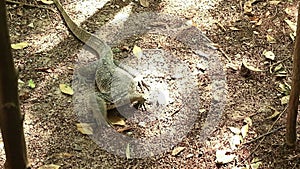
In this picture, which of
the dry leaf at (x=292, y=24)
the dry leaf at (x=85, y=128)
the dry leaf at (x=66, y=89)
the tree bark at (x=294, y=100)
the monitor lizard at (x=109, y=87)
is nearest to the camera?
the tree bark at (x=294, y=100)

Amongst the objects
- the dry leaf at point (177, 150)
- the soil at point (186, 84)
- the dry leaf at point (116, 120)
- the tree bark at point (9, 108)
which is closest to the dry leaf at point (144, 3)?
the soil at point (186, 84)

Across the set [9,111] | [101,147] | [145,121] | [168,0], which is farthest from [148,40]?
[9,111]

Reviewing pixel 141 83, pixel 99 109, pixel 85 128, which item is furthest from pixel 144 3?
pixel 85 128

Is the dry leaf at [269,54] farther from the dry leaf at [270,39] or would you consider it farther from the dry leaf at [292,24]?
the dry leaf at [292,24]

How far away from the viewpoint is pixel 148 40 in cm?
375

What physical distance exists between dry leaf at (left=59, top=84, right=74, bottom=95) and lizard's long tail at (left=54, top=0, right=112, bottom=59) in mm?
362

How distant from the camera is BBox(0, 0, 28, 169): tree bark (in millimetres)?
A: 1477

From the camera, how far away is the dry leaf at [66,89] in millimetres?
3249

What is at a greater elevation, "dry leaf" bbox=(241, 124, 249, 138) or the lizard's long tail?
the lizard's long tail

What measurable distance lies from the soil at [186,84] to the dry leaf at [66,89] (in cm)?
4

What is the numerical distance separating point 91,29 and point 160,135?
1.25 meters

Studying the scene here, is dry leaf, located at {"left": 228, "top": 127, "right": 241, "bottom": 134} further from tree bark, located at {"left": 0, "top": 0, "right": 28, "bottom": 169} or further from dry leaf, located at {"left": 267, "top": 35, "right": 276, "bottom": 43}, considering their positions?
tree bark, located at {"left": 0, "top": 0, "right": 28, "bottom": 169}

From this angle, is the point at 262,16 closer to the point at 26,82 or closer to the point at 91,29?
the point at 91,29

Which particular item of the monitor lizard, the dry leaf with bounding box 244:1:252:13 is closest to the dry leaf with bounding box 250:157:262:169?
the monitor lizard
